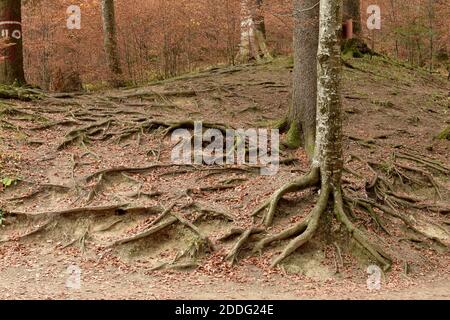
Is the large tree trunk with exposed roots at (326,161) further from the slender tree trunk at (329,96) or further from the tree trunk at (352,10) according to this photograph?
the tree trunk at (352,10)

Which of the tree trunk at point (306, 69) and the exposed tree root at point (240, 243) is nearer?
the exposed tree root at point (240, 243)

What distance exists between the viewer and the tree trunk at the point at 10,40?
1560 centimetres

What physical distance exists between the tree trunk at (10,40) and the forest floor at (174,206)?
55.3 inches

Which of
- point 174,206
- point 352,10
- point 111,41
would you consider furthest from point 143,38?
point 174,206

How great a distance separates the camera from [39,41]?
21.8 meters

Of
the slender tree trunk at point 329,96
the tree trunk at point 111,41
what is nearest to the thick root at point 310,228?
the slender tree trunk at point 329,96

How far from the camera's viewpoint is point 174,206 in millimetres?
10336

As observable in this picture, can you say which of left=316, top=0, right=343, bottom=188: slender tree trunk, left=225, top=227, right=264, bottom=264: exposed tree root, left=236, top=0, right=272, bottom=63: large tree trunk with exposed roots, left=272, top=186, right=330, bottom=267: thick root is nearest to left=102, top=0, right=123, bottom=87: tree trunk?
left=236, top=0, right=272, bottom=63: large tree trunk with exposed roots

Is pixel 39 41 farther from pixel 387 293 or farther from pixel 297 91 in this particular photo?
pixel 387 293

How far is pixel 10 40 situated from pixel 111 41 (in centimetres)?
398

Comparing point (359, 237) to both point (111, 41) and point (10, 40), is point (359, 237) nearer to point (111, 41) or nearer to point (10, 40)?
point (10, 40)

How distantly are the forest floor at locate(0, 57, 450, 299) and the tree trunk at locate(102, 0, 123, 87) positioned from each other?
10.7 ft

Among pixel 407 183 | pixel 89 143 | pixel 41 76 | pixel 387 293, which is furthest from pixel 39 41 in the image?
pixel 387 293

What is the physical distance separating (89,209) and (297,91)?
17.2 ft
